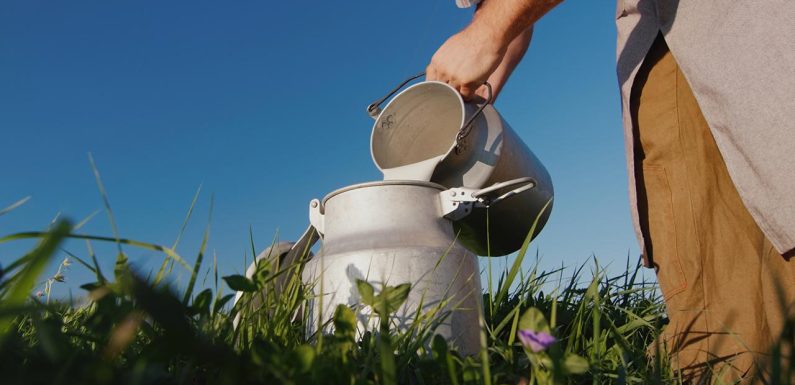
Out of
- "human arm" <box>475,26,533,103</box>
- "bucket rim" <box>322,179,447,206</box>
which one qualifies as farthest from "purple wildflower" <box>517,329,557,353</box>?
"human arm" <box>475,26,533,103</box>

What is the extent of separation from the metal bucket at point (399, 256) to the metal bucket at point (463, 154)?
0.19 metres

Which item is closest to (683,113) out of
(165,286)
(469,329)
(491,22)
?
(491,22)

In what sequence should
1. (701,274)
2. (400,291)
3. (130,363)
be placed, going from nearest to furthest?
(130,363) < (400,291) < (701,274)

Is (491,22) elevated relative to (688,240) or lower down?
elevated

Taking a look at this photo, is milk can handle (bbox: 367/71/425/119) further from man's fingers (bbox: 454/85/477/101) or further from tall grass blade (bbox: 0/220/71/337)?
tall grass blade (bbox: 0/220/71/337)

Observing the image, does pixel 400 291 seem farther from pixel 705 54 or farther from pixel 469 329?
pixel 705 54

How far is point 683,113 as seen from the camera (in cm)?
174

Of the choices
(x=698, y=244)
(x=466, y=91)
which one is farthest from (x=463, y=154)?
(x=698, y=244)

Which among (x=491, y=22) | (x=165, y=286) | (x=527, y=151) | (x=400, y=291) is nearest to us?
(x=165, y=286)

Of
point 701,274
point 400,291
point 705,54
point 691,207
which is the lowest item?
point 400,291

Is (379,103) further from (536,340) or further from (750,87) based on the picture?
(536,340)

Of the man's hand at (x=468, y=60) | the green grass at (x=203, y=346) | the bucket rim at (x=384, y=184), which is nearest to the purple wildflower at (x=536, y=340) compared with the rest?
the green grass at (x=203, y=346)

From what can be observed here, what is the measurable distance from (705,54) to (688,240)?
19.7 inches

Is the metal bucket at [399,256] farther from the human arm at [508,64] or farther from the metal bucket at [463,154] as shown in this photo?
the human arm at [508,64]
